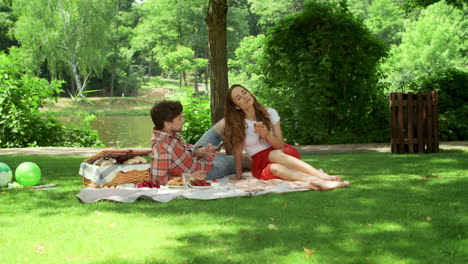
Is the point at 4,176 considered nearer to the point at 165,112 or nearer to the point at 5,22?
the point at 165,112

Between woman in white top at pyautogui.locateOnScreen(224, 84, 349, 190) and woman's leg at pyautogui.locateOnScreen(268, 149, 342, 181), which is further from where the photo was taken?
woman in white top at pyautogui.locateOnScreen(224, 84, 349, 190)

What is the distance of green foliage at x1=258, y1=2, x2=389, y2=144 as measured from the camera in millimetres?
11867

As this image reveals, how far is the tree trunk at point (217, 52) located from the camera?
29.3ft

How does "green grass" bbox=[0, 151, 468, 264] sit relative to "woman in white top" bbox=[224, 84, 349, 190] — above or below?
below

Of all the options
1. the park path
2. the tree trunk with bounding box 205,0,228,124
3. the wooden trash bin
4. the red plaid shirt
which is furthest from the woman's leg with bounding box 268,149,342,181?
the park path

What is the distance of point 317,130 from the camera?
38.8 feet

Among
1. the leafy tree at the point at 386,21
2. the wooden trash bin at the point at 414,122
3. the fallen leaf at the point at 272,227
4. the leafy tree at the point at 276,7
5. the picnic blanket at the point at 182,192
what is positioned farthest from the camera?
the leafy tree at the point at 276,7

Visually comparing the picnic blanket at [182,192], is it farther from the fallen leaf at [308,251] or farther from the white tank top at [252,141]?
the fallen leaf at [308,251]

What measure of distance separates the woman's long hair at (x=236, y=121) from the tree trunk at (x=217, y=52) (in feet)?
9.21

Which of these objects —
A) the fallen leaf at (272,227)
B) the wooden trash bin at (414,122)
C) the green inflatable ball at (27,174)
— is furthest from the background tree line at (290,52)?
the fallen leaf at (272,227)

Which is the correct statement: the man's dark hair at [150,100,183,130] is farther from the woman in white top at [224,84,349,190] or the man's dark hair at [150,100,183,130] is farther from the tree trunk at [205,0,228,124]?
the tree trunk at [205,0,228,124]

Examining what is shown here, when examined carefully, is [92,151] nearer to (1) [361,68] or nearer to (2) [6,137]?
(2) [6,137]

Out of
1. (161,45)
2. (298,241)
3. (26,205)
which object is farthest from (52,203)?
(161,45)

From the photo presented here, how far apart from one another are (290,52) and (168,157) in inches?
274
